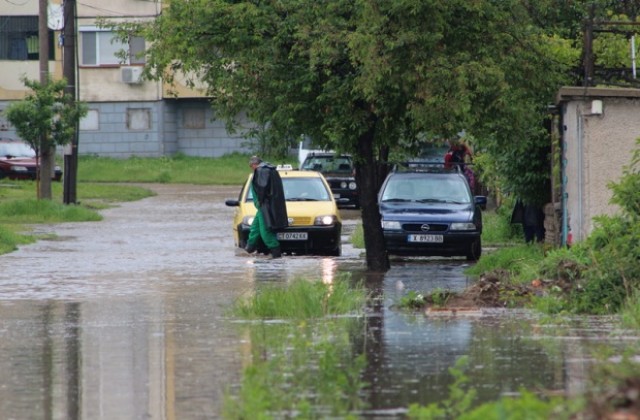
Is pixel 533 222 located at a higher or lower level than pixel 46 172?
lower

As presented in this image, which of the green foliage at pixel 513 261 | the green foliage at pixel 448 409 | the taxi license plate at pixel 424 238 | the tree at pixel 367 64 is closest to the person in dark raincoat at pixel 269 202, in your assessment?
the taxi license plate at pixel 424 238

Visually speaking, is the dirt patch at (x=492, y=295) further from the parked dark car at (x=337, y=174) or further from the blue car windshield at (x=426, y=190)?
the parked dark car at (x=337, y=174)

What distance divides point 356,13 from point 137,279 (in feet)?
14.9

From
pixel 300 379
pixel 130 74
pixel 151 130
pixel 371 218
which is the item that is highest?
pixel 130 74

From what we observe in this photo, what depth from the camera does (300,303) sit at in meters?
13.5

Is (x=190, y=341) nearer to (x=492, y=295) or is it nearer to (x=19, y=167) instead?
(x=492, y=295)

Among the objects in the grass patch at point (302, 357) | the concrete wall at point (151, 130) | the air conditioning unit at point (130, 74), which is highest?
the air conditioning unit at point (130, 74)

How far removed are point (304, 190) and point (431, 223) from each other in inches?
142

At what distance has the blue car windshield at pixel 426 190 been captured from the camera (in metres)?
23.6

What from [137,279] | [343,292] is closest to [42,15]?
[137,279]

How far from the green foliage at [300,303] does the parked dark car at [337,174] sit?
23.6 meters

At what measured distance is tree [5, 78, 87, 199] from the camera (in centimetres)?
3391

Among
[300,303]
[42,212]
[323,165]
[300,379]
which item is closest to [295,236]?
[300,303]

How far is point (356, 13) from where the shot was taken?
18.0 m
